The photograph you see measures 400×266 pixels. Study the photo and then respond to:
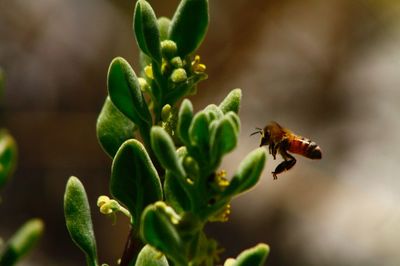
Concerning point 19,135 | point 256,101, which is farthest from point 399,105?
point 19,135

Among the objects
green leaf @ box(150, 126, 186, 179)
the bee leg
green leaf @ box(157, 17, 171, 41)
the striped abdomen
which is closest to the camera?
green leaf @ box(150, 126, 186, 179)

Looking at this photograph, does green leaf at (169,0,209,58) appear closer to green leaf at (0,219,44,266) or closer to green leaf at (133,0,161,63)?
green leaf at (133,0,161,63)

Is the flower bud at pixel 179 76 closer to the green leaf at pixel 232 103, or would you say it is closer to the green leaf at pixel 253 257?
the green leaf at pixel 232 103

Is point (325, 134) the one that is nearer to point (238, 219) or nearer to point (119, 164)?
point (238, 219)

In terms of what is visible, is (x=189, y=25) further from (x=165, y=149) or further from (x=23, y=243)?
(x=23, y=243)

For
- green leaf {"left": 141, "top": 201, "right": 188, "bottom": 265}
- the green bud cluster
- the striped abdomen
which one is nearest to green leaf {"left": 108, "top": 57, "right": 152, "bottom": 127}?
the green bud cluster

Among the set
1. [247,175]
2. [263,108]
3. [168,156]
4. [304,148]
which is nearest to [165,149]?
[168,156]
